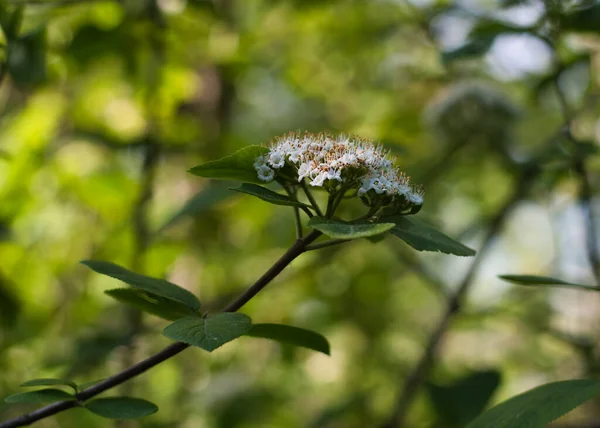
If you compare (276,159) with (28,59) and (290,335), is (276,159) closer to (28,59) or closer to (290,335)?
(290,335)

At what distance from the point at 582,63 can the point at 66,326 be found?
141 centimetres

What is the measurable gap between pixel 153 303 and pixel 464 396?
730 mm

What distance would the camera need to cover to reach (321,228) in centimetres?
53

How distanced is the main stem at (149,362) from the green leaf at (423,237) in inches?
3.5

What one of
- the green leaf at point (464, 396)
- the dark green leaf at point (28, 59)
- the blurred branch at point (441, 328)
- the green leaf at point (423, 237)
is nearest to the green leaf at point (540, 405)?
the green leaf at point (423, 237)

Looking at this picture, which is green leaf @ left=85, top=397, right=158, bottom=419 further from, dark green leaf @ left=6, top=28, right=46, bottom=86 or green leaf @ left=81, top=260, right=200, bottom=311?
dark green leaf @ left=6, top=28, right=46, bottom=86

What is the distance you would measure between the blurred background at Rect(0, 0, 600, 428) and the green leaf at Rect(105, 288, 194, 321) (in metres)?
0.37

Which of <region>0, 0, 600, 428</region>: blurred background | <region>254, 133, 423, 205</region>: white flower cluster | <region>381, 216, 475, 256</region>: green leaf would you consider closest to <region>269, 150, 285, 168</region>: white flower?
<region>254, 133, 423, 205</region>: white flower cluster

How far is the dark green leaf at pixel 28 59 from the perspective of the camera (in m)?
0.99

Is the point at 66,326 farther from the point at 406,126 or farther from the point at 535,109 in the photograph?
the point at 535,109

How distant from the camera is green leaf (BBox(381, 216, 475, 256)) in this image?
A: 0.61m

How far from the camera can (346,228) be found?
542mm

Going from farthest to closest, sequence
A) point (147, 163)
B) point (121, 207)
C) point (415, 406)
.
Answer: point (415, 406), point (121, 207), point (147, 163)

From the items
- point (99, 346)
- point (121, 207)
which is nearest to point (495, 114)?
point (121, 207)
